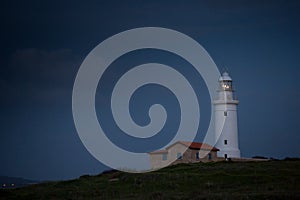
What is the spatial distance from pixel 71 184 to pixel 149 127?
18869mm

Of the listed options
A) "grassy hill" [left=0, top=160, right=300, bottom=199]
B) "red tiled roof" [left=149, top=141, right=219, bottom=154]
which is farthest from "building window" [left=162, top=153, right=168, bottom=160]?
"grassy hill" [left=0, top=160, right=300, bottom=199]

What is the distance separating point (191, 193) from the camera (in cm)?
2661

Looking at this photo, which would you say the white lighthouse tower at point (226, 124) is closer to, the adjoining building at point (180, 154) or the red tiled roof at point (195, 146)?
the red tiled roof at point (195, 146)

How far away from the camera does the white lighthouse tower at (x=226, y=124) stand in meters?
59.1

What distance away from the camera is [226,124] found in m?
59.7

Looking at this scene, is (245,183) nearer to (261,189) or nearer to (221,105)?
(261,189)

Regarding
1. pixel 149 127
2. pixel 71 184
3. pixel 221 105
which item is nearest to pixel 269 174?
pixel 71 184

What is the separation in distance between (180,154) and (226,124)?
397 inches

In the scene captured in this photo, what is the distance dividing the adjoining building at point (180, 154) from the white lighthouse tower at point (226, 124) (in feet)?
17.6

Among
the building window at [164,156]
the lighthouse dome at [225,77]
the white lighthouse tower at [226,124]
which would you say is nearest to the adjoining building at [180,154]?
the building window at [164,156]

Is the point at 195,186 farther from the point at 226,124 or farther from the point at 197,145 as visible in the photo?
the point at 226,124

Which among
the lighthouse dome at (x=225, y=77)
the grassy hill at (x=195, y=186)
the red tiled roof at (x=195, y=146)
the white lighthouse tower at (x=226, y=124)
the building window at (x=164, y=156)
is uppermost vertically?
the lighthouse dome at (x=225, y=77)

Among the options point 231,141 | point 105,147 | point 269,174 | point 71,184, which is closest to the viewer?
point 269,174

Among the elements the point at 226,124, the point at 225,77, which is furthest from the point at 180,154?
the point at 225,77
